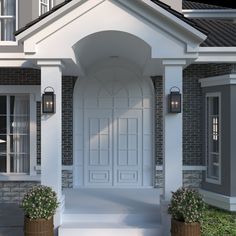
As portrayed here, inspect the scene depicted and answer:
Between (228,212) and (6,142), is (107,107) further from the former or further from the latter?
(228,212)

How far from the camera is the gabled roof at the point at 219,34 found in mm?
9444

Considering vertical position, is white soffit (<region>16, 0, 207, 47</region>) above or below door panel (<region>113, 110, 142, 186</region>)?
above

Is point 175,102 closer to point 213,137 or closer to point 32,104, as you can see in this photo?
point 213,137

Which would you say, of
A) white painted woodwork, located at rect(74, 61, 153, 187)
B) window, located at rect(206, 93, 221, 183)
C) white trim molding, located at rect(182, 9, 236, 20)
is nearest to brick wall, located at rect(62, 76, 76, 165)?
white painted woodwork, located at rect(74, 61, 153, 187)

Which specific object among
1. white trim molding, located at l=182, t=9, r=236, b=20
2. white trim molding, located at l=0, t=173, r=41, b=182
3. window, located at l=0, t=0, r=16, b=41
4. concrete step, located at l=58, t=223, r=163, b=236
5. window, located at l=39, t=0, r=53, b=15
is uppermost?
white trim molding, located at l=182, t=9, r=236, b=20

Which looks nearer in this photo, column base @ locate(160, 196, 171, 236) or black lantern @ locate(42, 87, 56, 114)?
column base @ locate(160, 196, 171, 236)

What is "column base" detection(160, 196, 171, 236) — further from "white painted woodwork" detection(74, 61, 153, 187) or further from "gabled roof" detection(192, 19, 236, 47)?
"gabled roof" detection(192, 19, 236, 47)

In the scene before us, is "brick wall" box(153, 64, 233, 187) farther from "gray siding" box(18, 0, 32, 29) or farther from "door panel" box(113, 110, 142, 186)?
"gray siding" box(18, 0, 32, 29)

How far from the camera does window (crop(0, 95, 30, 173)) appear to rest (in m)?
10.9

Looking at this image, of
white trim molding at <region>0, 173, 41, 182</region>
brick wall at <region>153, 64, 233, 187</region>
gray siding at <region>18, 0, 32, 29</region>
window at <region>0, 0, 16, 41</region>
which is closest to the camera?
gray siding at <region>18, 0, 32, 29</region>

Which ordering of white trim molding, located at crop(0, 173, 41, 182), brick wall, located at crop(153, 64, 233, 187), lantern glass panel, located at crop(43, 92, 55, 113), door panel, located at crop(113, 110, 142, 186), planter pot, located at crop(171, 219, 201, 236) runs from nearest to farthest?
planter pot, located at crop(171, 219, 201, 236) < lantern glass panel, located at crop(43, 92, 55, 113) < white trim molding, located at crop(0, 173, 41, 182) < brick wall, located at crop(153, 64, 233, 187) < door panel, located at crop(113, 110, 142, 186)

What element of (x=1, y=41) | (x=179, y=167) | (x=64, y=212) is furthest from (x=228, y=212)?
(x=1, y=41)

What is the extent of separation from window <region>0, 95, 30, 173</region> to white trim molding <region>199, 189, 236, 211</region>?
4832 millimetres

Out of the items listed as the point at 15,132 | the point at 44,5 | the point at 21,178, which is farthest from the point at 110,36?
Answer: the point at 21,178
